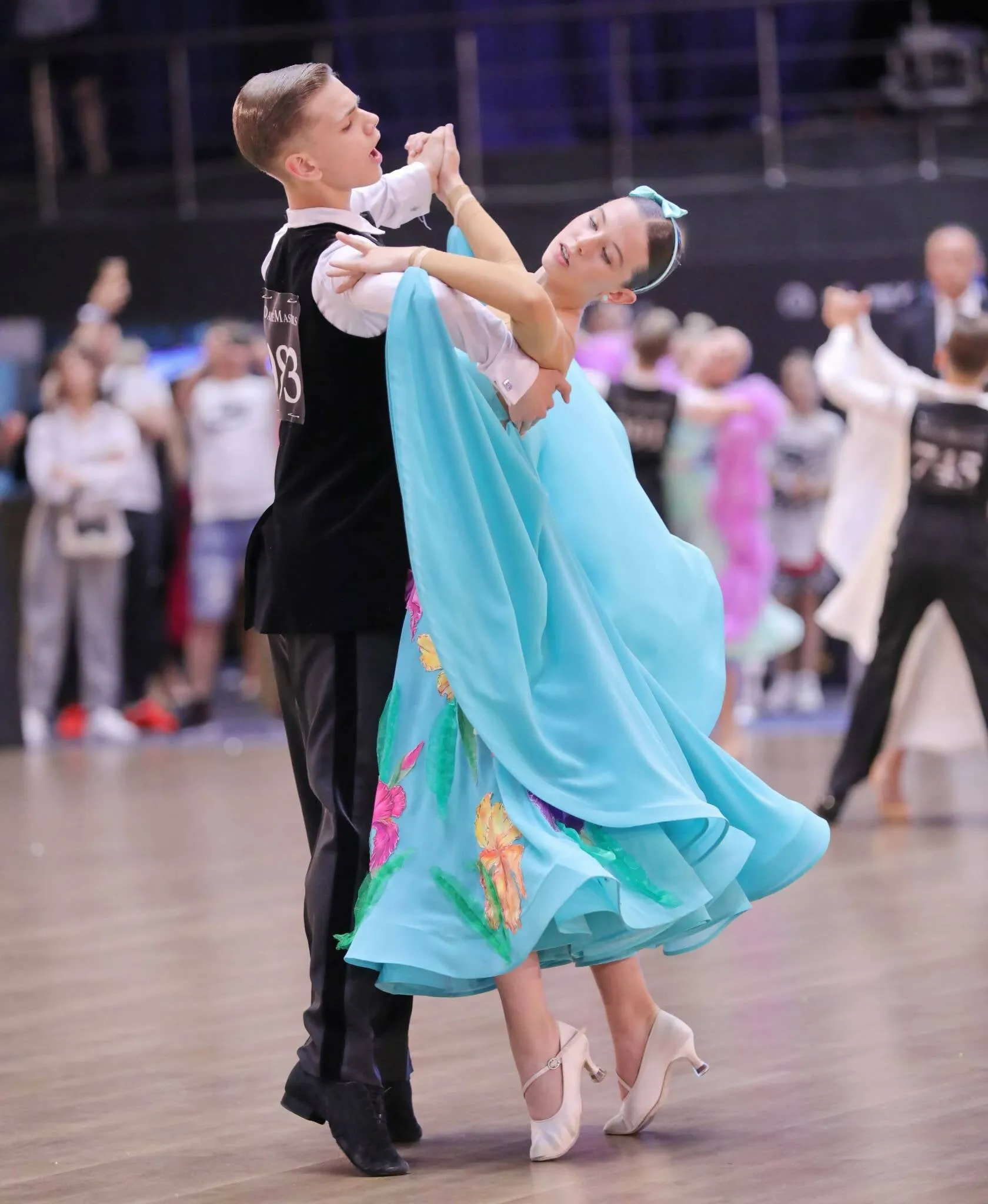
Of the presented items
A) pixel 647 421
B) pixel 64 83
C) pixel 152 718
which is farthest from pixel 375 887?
pixel 64 83

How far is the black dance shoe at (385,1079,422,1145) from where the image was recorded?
318 centimetres

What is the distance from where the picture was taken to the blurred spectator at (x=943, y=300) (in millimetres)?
7328

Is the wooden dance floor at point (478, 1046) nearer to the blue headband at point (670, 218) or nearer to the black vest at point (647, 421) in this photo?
the blue headband at point (670, 218)

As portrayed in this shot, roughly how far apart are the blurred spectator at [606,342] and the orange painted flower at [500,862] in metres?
5.07

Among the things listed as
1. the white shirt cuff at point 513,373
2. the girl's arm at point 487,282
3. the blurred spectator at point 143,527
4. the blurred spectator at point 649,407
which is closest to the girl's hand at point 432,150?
the girl's arm at point 487,282

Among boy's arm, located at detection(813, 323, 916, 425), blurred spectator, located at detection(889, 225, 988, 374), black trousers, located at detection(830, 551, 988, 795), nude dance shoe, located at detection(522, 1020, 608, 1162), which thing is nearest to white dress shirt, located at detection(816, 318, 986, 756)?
boy's arm, located at detection(813, 323, 916, 425)

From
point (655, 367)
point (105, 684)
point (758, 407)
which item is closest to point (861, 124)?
point (758, 407)

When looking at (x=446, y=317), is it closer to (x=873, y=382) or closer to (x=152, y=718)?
(x=873, y=382)

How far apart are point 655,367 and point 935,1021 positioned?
4.54 m

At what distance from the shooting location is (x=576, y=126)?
43.8 ft

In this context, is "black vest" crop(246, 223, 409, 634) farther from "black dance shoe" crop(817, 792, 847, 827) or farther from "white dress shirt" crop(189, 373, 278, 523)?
"white dress shirt" crop(189, 373, 278, 523)

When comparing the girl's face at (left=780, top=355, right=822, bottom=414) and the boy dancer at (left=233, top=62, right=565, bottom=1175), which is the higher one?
the boy dancer at (left=233, top=62, right=565, bottom=1175)

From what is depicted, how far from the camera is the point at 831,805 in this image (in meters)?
6.40

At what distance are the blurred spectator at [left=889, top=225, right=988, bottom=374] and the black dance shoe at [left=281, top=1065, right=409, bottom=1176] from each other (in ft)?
15.7
